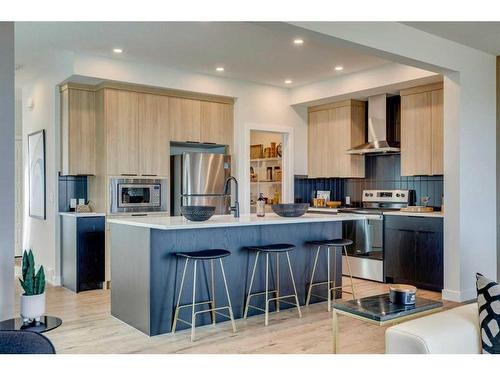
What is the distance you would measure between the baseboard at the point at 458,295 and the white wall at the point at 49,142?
4.39m

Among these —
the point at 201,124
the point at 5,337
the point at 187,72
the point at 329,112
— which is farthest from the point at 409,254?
the point at 5,337

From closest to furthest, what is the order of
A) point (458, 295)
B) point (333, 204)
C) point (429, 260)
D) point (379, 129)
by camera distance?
1. point (458, 295)
2. point (429, 260)
3. point (379, 129)
4. point (333, 204)

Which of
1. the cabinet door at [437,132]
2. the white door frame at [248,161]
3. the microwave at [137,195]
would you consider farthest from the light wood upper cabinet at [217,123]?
the cabinet door at [437,132]

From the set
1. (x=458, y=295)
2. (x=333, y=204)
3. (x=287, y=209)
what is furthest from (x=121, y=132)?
(x=458, y=295)

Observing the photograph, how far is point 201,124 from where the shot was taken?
20.3 ft

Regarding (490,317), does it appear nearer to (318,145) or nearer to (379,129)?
(379,129)

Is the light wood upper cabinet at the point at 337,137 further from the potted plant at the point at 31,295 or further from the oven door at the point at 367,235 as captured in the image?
the potted plant at the point at 31,295

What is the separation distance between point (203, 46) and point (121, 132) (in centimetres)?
145

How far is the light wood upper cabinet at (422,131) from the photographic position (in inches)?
215

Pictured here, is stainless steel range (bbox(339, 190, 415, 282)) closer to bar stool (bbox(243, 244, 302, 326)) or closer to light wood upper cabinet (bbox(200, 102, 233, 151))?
bar stool (bbox(243, 244, 302, 326))

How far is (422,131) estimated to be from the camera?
5.63 m

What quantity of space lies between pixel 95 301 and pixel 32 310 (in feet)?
8.44
